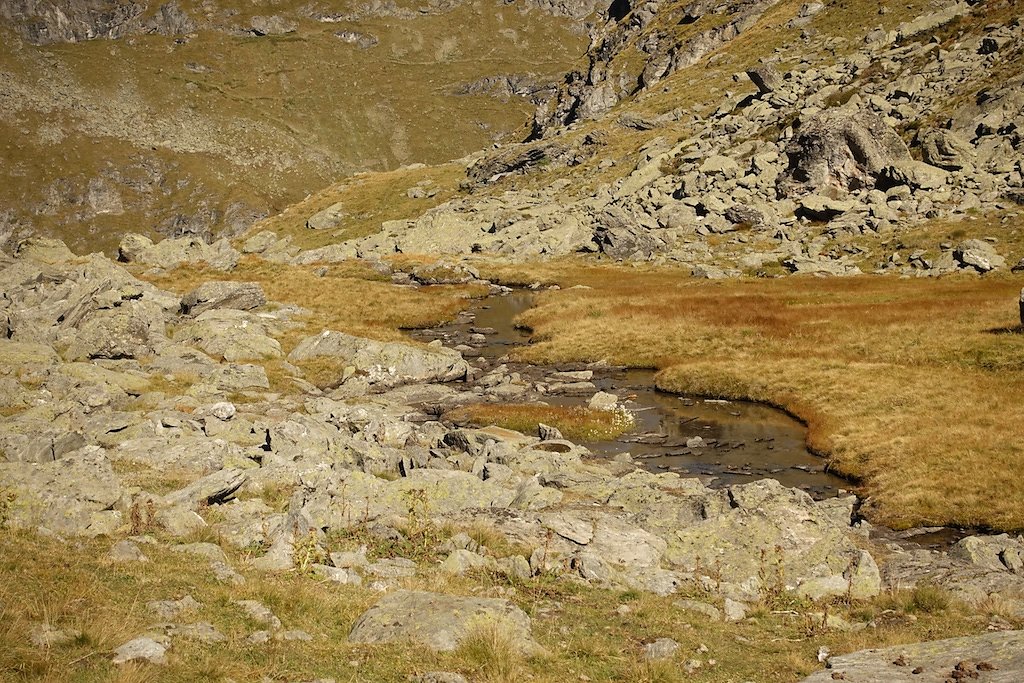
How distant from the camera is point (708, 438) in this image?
3188 centimetres

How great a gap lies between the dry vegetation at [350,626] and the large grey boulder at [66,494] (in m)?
1.44

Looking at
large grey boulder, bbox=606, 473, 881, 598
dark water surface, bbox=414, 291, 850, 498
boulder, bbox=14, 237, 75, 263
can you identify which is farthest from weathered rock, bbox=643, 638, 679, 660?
boulder, bbox=14, 237, 75, 263

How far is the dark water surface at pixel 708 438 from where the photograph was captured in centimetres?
2720

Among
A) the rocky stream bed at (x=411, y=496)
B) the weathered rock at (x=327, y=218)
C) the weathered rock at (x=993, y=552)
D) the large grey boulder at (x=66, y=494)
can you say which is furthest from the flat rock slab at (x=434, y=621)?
the weathered rock at (x=327, y=218)

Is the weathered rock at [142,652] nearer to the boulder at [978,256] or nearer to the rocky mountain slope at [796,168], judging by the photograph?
the rocky mountain slope at [796,168]

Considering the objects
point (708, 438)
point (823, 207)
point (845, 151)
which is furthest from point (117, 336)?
point (845, 151)

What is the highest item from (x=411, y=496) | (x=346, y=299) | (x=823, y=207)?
(x=823, y=207)

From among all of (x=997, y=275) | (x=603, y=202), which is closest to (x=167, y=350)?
(x=997, y=275)

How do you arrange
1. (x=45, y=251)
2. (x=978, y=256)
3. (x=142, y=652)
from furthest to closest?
1. (x=45, y=251)
2. (x=978, y=256)
3. (x=142, y=652)

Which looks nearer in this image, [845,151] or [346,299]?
[346,299]

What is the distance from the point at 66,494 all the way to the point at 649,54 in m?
189

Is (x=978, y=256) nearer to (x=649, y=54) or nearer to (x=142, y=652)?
(x=142, y=652)

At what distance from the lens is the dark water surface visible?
1071 inches

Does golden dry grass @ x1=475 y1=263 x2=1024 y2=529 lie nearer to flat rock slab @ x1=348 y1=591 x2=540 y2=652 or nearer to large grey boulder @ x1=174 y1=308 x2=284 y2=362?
flat rock slab @ x1=348 y1=591 x2=540 y2=652
